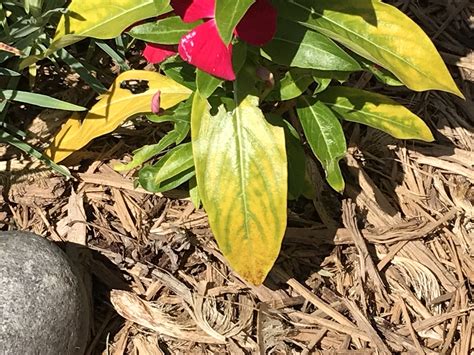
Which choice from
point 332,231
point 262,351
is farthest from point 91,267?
point 332,231

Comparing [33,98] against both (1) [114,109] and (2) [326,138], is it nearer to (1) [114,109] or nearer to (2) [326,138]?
(1) [114,109]

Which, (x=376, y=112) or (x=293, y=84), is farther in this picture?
(x=376, y=112)

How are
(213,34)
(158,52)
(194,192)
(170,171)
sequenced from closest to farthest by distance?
(213,34), (158,52), (170,171), (194,192)

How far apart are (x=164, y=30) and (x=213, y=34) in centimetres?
14

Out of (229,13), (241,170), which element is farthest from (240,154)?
(229,13)

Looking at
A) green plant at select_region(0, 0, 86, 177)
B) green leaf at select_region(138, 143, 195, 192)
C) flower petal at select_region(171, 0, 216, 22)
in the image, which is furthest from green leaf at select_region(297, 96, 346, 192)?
green plant at select_region(0, 0, 86, 177)

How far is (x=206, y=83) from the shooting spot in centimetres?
137

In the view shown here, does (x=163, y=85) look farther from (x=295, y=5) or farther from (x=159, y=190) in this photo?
(x=295, y=5)

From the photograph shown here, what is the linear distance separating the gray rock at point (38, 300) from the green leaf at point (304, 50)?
59 cm

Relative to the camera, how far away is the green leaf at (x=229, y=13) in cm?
118

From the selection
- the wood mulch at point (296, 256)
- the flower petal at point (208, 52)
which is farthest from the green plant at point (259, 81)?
the wood mulch at point (296, 256)

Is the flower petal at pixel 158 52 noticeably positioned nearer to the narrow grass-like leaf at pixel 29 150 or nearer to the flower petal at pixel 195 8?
the flower petal at pixel 195 8

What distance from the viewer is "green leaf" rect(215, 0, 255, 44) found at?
1.18 metres

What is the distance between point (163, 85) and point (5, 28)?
0.35 meters
